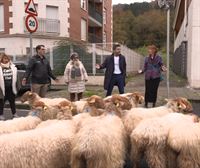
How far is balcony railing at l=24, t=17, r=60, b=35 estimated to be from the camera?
31.5 m

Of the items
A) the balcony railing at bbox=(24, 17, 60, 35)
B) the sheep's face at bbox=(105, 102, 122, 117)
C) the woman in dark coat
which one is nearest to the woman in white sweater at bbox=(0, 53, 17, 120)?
the woman in dark coat

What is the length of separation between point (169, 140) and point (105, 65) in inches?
238

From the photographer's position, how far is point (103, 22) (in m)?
48.1

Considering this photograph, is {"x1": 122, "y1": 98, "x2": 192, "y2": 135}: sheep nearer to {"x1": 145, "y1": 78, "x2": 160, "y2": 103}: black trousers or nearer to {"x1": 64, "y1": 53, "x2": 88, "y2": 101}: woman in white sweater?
{"x1": 145, "y1": 78, "x2": 160, "y2": 103}: black trousers

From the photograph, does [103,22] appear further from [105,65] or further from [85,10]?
[105,65]

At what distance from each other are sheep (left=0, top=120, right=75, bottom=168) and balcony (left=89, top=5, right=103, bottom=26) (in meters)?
37.2

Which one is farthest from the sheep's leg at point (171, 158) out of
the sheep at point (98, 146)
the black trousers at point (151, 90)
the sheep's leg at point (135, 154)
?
the black trousers at point (151, 90)

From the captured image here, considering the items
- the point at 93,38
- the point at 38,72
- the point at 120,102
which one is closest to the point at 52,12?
the point at 93,38

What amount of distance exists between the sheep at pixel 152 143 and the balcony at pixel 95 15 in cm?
3701

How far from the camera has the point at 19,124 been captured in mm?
7008

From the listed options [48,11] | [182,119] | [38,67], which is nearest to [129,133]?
[182,119]

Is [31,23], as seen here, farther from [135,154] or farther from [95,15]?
[95,15]

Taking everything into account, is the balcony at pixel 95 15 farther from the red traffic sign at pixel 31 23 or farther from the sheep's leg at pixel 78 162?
the sheep's leg at pixel 78 162

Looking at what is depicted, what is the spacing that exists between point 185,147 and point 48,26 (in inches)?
1083
